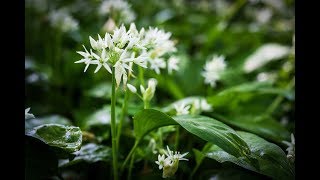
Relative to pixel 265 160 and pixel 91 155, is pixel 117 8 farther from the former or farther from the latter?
pixel 265 160

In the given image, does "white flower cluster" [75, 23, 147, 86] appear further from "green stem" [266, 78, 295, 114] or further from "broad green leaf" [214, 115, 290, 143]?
"green stem" [266, 78, 295, 114]

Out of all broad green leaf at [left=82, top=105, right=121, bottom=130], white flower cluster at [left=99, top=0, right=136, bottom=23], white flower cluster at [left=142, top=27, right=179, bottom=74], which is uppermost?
white flower cluster at [left=99, top=0, right=136, bottom=23]

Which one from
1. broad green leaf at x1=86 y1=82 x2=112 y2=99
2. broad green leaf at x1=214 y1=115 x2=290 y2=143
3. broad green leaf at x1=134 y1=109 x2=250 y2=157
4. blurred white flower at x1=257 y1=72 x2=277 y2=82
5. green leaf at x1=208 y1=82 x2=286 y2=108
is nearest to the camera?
broad green leaf at x1=134 y1=109 x2=250 y2=157

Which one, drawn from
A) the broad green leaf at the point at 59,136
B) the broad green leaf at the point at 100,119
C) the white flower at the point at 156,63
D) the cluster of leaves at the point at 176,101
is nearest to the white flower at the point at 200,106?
the cluster of leaves at the point at 176,101

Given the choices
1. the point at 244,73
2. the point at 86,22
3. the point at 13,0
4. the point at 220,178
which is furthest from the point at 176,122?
the point at 86,22

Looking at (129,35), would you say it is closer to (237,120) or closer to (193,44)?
(237,120)

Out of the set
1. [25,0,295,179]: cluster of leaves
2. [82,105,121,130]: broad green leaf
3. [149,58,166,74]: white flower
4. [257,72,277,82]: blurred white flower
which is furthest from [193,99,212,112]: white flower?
[257,72,277,82]: blurred white flower

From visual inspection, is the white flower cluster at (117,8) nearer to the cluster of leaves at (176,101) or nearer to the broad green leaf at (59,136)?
the cluster of leaves at (176,101)
